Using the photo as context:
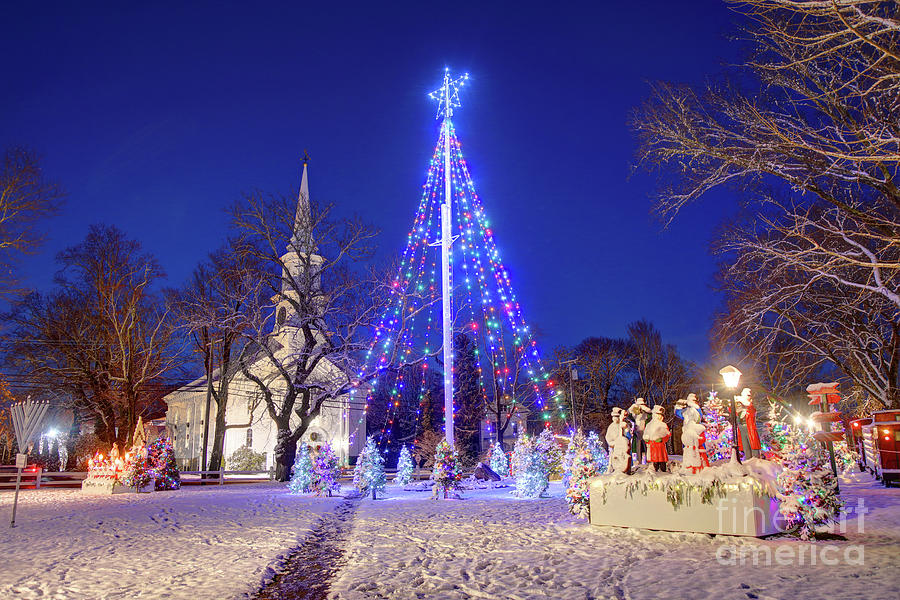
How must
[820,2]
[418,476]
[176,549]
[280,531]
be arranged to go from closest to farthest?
[820,2], [176,549], [280,531], [418,476]

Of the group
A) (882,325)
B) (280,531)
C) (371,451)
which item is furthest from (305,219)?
(882,325)

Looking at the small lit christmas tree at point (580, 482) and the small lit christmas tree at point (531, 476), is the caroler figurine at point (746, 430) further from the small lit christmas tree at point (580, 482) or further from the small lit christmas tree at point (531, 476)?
the small lit christmas tree at point (531, 476)

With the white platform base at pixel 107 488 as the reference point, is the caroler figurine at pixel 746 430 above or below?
above

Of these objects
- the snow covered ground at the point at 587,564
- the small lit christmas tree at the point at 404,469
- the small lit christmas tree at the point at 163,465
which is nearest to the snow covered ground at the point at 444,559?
the snow covered ground at the point at 587,564

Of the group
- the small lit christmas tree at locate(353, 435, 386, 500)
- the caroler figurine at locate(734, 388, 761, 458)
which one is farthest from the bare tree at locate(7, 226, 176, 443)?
the caroler figurine at locate(734, 388, 761, 458)

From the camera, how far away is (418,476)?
99.7ft

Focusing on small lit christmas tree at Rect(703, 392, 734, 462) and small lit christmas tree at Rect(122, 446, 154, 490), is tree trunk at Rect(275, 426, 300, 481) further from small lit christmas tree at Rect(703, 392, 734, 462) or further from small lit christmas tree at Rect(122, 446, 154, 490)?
small lit christmas tree at Rect(703, 392, 734, 462)

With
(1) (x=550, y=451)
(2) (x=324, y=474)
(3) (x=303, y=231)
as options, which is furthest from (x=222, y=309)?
(1) (x=550, y=451)

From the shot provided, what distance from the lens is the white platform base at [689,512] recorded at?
30.0 ft

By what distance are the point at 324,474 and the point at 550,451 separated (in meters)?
9.35

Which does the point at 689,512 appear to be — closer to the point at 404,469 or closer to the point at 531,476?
the point at 531,476

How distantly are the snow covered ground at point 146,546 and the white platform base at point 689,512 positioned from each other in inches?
236

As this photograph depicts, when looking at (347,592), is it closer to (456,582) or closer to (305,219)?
(456,582)

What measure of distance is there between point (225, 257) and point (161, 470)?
10.3 m
